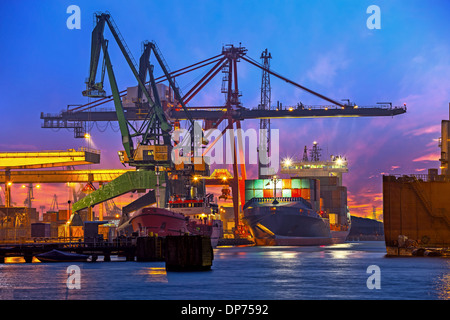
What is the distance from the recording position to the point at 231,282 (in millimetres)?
48594

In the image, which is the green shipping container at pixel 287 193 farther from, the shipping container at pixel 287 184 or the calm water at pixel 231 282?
the calm water at pixel 231 282

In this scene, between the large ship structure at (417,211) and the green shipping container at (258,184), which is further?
the green shipping container at (258,184)

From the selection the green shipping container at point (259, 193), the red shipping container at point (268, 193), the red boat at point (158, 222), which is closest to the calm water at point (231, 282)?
the red boat at point (158, 222)

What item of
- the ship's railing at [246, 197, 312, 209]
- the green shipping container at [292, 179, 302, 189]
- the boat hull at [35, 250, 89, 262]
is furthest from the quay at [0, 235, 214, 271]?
the green shipping container at [292, 179, 302, 189]

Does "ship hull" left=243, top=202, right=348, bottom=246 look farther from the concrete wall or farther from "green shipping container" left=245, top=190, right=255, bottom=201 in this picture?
the concrete wall

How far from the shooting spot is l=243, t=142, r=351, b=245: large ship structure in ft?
407

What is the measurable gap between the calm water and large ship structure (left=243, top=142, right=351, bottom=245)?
59556 mm

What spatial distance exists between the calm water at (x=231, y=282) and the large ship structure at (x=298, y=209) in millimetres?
59556

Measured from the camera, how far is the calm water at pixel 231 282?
4134 cm

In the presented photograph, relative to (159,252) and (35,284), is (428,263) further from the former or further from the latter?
(35,284)

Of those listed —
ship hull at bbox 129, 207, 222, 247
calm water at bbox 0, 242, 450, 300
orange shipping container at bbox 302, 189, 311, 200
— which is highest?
orange shipping container at bbox 302, 189, 311, 200
